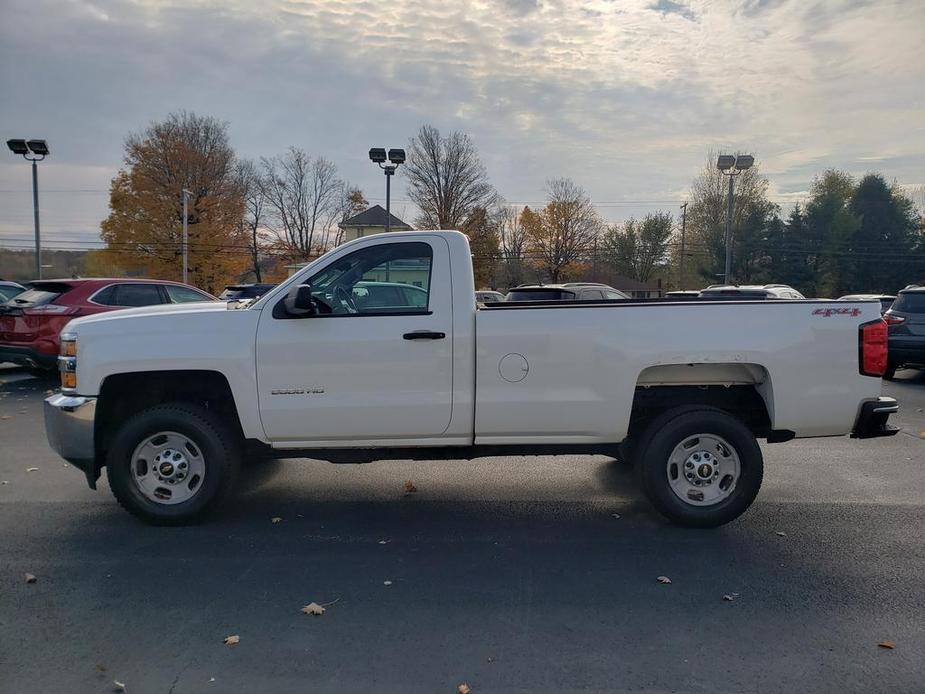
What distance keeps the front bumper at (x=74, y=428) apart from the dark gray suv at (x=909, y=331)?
42.8ft

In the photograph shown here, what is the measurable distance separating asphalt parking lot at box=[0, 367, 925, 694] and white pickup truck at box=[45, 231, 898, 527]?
1.74 ft

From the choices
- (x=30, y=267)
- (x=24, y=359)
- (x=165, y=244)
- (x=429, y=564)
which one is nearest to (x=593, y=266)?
(x=165, y=244)

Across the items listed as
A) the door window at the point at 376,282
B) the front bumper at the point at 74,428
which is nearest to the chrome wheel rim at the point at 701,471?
the door window at the point at 376,282

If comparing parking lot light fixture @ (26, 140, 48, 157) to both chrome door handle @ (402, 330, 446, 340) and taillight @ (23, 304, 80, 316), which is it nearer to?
taillight @ (23, 304, 80, 316)

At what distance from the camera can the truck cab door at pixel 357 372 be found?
477 centimetres

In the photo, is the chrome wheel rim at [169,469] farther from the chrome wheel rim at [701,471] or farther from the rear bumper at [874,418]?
the rear bumper at [874,418]

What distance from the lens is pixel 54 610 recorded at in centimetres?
373

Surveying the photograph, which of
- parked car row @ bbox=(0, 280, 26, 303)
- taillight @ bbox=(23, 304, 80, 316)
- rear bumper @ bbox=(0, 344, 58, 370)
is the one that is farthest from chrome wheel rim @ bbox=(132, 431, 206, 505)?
parked car row @ bbox=(0, 280, 26, 303)

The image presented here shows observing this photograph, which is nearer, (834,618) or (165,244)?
(834,618)

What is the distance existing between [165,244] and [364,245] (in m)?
44.6

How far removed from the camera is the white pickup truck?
15.6 feet

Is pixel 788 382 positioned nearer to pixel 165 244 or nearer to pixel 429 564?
pixel 429 564

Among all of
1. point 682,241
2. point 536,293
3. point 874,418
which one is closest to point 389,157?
point 536,293

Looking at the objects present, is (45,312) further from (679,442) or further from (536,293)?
(679,442)
